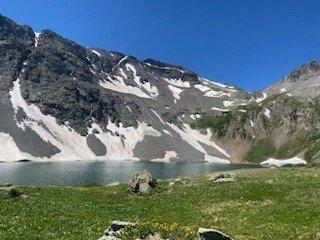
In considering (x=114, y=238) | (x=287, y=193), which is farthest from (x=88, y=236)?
(x=287, y=193)

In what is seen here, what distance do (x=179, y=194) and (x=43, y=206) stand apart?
1466 cm

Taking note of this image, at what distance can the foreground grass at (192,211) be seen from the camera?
2806cm

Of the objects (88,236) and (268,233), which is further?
(268,233)

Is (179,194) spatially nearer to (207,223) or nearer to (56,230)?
(207,223)

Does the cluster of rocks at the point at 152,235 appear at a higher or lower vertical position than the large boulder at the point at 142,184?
lower

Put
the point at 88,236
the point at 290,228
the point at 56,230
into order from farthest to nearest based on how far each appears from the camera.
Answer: the point at 290,228
the point at 56,230
the point at 88,236

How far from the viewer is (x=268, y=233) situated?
28344mm

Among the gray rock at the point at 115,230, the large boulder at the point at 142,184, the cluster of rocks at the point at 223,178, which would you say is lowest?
the gray rock at the point at 115,230

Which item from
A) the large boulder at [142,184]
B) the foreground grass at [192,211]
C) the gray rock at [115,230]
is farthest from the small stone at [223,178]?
the gray rock at [115,230]

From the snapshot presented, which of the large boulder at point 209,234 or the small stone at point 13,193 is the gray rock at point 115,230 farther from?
the small stone at point 13,193

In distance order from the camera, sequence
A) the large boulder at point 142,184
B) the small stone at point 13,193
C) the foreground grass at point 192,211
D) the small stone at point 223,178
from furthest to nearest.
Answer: the small stone at point 223,178
the large boulder at point 142,184
the small stone at point 13,193
the foreground grass at point 192,211

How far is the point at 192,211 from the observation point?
37219 millimetres

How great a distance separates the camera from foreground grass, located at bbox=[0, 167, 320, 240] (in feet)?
92.1

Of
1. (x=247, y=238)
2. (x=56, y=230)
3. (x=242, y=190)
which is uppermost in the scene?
(x=242, y=190)
